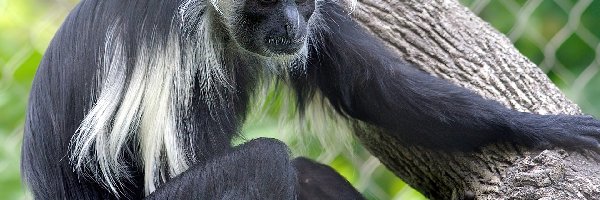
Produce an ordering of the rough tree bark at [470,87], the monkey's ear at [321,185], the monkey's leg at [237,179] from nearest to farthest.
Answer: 1. the monkey's leg at [237,179]
2. the rough tree bark at [470,87]
3. the monkey's ear at [321,185]

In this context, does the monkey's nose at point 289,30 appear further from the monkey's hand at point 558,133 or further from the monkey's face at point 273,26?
the monkey's hand at point 558,133

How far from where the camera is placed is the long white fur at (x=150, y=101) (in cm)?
156

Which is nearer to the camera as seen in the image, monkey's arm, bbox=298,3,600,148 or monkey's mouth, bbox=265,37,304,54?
monkey's mouth, bbox=265,37,304,54

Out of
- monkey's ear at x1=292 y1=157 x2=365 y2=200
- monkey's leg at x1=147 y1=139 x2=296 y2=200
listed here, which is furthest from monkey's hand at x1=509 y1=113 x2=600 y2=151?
monkey's leg at x1=147 y1=139 x2=296 y2=200

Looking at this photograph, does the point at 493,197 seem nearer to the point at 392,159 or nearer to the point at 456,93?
the point at 456,93

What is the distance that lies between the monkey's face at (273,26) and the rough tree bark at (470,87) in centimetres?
38

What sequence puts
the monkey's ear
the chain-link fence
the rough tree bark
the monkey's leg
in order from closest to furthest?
the monkey's leg
the rough tree bark
the monkey's ear
the chain-link fence

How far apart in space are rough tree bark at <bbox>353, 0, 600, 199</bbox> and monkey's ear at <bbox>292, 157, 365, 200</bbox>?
140 millimetres

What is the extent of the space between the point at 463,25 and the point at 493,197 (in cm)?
43

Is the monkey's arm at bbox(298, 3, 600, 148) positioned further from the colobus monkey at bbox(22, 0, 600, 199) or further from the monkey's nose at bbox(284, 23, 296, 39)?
the monkey's nose at bbox(284, 23, 296, 39)

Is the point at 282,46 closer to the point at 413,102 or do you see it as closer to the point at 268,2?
the point at 268,2

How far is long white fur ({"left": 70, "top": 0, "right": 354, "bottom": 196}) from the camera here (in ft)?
5.13

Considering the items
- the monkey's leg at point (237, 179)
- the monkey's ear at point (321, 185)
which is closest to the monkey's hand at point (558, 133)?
the monkey's ear at point (321, 185)

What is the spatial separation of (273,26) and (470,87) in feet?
1.67
